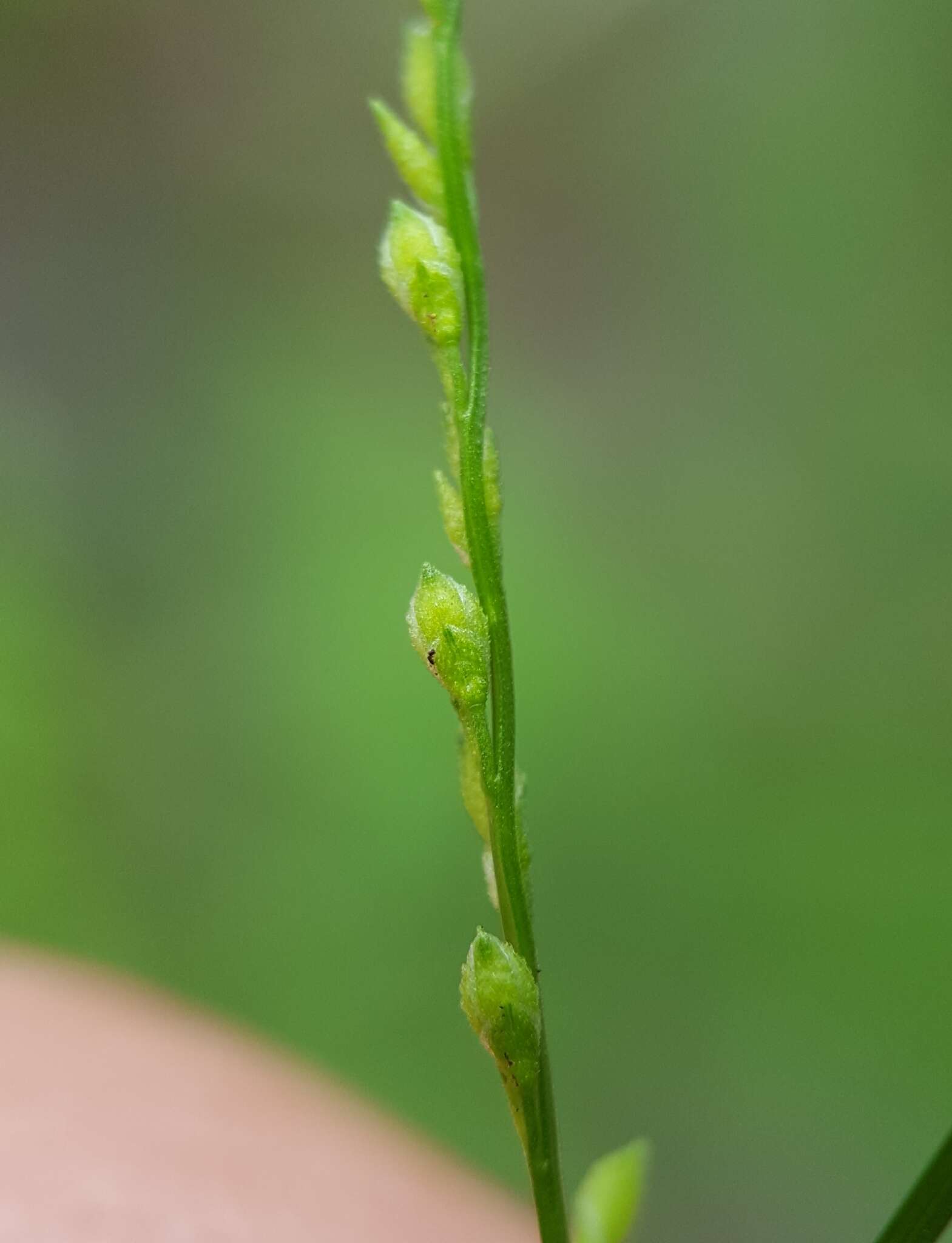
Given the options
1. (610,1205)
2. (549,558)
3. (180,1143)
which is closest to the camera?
(610,1205)

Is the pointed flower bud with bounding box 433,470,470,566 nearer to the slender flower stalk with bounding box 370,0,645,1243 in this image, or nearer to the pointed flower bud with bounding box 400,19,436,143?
the slender flower stalk with bounding box 370,0,645,1243

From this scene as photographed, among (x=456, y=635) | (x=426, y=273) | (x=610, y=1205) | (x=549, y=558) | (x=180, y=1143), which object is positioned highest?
(x=426, y=273)

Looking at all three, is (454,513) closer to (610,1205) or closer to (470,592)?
(470,592)

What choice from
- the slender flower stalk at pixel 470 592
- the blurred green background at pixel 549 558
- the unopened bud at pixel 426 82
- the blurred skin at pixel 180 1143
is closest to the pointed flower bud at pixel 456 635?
the slender flower stalk at pixel 470 592

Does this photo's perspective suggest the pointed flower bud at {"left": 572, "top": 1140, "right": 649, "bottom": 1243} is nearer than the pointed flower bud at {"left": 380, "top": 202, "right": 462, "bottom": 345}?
No

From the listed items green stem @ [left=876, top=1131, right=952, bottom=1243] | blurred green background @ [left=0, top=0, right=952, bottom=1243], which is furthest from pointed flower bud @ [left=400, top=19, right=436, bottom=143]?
blurred green background @ [left=0, top=0, right=952, bottom=1243]

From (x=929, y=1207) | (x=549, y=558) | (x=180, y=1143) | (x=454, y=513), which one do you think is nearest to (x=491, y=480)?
(x=454, y=513)
